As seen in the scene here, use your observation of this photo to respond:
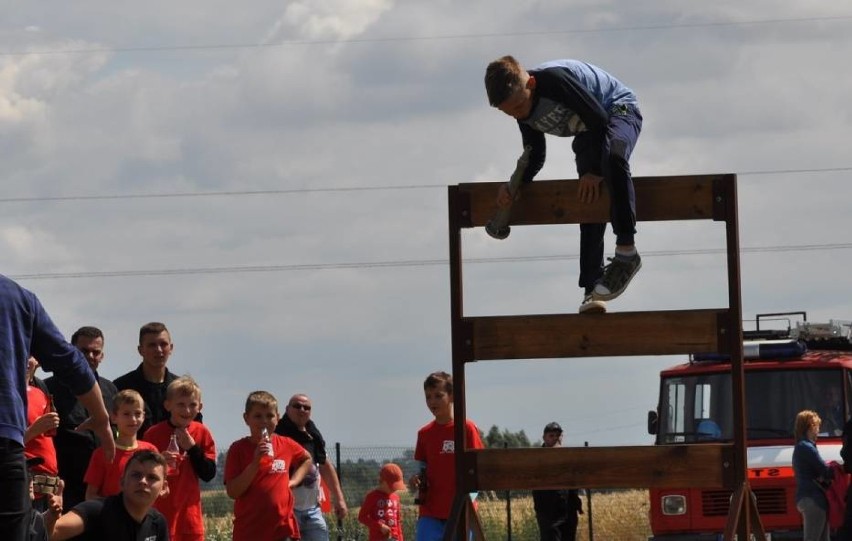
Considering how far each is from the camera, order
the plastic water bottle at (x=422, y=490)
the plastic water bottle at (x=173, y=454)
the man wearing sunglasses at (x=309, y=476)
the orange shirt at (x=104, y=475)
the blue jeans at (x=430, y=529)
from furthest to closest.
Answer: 1. the man wearing sunglasses at (x=309, y=476)
2. the plastic water bottle at (x=422, y=490)
3. the blue jeans at (x=430, y=529)
4. the plastic water bottle at (x=173, y=454)
5. the orange shirt at (x=104, y=475)

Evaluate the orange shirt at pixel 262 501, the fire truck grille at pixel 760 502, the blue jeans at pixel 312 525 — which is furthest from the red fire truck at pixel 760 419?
the orange shirt at pixel 262 501

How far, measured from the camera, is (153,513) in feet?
A: 25.5

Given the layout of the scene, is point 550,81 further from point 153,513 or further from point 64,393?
point 64,393

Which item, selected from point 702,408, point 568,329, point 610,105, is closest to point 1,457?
point 568,329

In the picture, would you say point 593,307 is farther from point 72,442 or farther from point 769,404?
point 769,404

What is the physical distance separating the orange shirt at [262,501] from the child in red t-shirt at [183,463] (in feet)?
2.45

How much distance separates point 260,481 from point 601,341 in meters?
3.36

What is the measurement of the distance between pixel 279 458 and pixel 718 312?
374 centimetres

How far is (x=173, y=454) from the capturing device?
949 cm

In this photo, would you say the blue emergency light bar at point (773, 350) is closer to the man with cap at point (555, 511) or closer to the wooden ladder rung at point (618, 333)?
the man with cap at point (555, 511)

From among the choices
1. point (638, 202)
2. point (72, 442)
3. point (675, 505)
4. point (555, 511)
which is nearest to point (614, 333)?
point (638, 202)

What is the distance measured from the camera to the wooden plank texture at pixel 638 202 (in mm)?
8031

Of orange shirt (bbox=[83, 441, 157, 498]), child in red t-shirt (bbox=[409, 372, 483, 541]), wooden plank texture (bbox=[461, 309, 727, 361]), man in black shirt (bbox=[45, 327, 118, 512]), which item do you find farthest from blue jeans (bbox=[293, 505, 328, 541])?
wooden plank texture (bbox=[461, 309, 727, 361])

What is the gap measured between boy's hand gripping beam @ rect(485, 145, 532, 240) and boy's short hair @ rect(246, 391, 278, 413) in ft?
9.80
